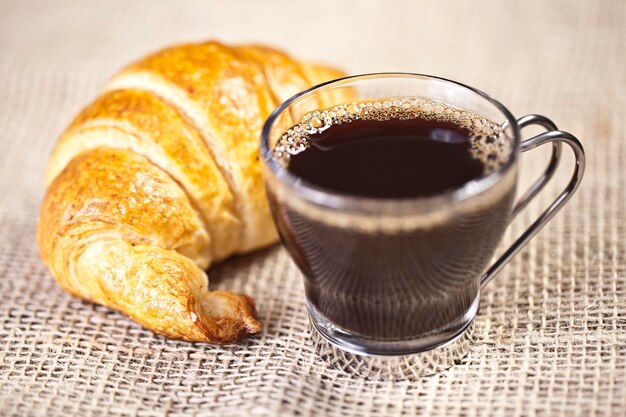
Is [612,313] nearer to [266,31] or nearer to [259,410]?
[259,410]

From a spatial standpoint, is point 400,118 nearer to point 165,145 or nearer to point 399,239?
point 399,239

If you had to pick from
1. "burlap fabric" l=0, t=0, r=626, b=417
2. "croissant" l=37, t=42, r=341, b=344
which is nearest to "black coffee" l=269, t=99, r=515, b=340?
"burlap fabric" l=0, t=0, r=626, b=417

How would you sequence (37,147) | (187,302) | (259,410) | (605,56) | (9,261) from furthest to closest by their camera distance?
(605,56), (37,147), (9,261), (187,302), (259,410)

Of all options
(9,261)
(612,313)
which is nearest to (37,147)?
(9,261)

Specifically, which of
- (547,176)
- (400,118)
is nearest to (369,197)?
(400,118)

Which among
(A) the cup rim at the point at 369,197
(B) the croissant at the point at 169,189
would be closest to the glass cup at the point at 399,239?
(A) the cup rim at the point at 369,197

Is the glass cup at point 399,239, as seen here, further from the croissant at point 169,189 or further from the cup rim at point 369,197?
the croissant at point 169,189
